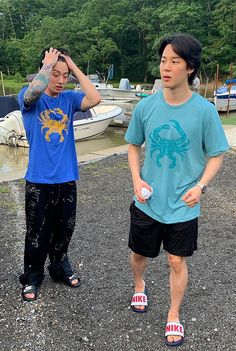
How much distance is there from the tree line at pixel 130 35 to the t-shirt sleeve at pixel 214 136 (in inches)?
1648

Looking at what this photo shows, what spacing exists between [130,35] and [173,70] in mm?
54323

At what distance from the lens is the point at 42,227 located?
2.90 m

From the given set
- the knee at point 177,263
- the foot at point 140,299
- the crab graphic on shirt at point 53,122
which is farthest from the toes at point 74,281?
the crab graphic on shirt at point 53,122

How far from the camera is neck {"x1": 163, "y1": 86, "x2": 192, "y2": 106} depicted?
226cm

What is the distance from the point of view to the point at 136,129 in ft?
8.03

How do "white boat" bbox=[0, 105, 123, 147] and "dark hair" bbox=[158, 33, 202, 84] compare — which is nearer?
"dark hair" bbox=[158, 33, 202, 84]

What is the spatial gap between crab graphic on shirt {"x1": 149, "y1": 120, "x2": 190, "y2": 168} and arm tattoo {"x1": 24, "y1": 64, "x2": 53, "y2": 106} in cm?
80

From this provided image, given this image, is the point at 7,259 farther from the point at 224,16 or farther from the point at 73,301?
the point at 224,16

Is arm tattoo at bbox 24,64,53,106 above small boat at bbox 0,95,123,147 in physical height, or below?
above

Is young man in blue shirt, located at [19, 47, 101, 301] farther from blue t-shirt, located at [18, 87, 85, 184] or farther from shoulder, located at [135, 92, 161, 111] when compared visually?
shoulder, located at [135, 92, 161, 111]

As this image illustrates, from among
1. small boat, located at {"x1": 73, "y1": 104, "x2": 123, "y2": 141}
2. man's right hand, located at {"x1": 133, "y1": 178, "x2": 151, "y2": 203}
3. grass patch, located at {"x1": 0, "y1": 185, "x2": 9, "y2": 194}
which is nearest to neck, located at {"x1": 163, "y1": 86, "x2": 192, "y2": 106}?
man's right hand, located at {"x1": 133, "y1": 178, "x2": 151, "y2": 203}

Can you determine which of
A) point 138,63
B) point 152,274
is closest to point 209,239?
point 152,274

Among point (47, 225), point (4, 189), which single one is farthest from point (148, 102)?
point (4, 189)

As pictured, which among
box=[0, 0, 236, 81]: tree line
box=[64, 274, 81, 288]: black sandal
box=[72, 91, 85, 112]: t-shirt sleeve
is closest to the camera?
box=[72, 91, 85, 112]: t-shirt sleeve
